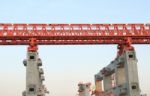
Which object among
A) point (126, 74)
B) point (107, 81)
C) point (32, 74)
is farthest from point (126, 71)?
point (107, 81)

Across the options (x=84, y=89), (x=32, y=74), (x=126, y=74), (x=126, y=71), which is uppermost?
(x=84, y=89)

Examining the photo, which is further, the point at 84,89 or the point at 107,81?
the point at 84,89

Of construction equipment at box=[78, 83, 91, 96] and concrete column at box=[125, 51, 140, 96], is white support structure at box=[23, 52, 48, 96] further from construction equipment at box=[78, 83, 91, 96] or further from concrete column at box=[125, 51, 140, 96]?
construction equipment at box=[78, 83, 91, 96]

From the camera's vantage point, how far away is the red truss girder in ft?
152

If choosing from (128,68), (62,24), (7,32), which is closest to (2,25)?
(7,32)

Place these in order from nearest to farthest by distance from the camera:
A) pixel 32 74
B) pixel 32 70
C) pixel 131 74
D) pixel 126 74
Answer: pixel 131 74 → pixel 32 74 → pixel 32 70 → pixel 126 74

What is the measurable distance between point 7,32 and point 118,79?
19.5 metres

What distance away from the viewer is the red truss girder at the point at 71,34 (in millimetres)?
46219

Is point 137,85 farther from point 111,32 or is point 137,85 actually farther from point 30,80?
point 30,80

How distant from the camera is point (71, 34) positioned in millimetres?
46688

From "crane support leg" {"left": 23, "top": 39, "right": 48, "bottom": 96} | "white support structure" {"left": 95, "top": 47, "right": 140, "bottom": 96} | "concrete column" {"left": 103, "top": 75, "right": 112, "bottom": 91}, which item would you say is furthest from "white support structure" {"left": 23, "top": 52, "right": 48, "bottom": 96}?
"concrete column" {"left": 103, "top": 75, "right": 112, "bottom": 91}

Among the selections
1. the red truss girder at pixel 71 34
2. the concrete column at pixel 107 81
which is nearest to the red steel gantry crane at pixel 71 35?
the red truss girder at pixel 71 34

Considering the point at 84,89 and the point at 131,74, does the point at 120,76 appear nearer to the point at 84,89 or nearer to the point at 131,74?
the point at 131,74

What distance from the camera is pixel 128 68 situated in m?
43.5
